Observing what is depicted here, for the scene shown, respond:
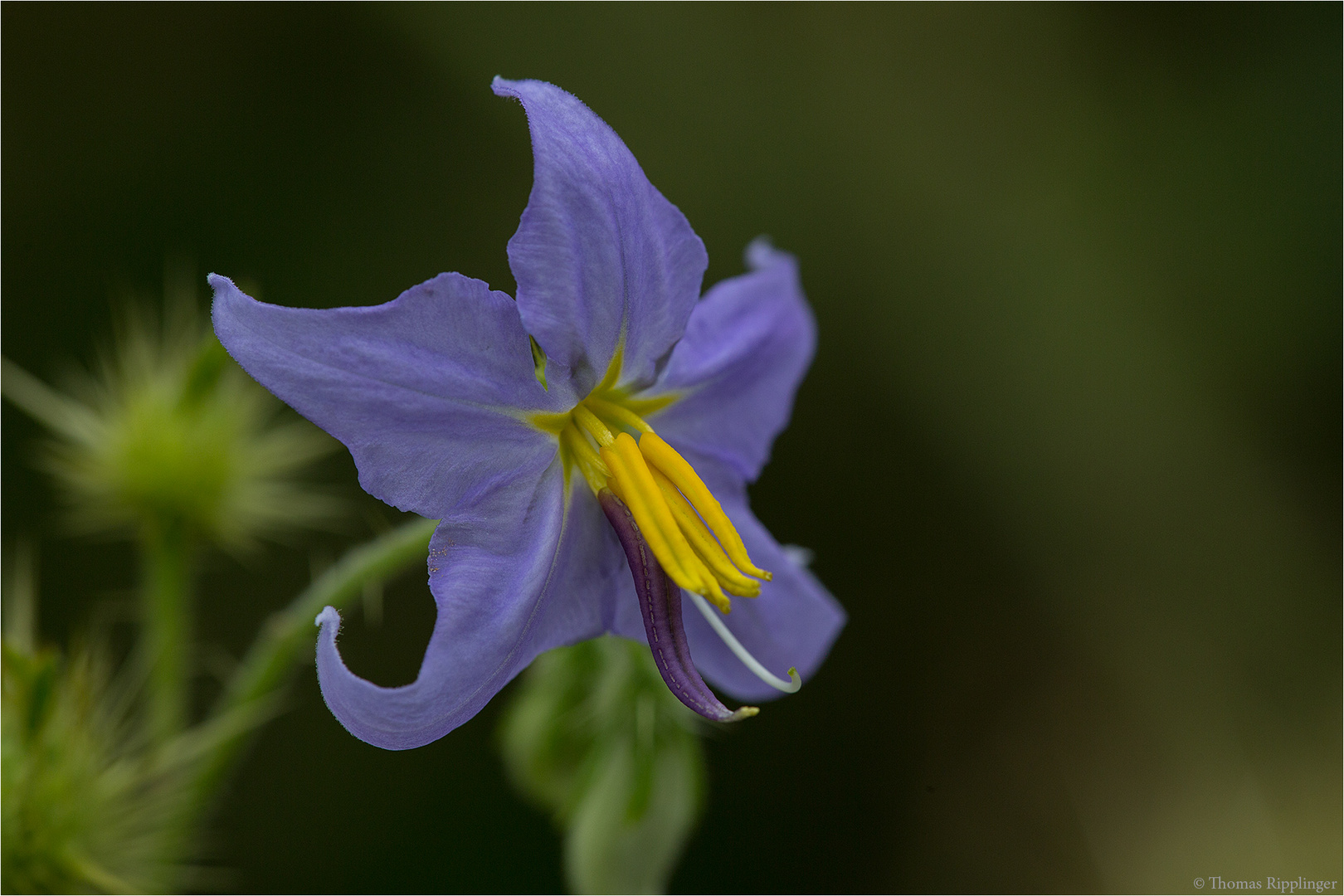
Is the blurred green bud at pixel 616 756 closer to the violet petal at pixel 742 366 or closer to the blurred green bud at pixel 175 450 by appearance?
the violet petal at pixel 742 366

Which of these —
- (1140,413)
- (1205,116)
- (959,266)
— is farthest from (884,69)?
(1140,413)

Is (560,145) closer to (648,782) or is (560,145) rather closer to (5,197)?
(648,782)

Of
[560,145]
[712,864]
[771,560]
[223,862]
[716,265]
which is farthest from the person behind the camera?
[716,265]

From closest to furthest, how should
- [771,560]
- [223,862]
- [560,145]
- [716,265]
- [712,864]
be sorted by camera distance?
[560,145] → [771,560] → [223,862] → [712,864] → [716,265]

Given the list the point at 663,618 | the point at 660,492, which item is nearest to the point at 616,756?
the point at 663,618

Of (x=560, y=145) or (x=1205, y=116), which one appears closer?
(x=560, y=145)

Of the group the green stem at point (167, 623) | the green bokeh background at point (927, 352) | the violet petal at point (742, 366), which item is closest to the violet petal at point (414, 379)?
the violet petal at point (742, 366)

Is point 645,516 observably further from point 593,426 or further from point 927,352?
point 927,352

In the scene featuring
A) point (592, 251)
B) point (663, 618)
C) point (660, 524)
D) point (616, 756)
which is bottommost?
point (616, 756)
